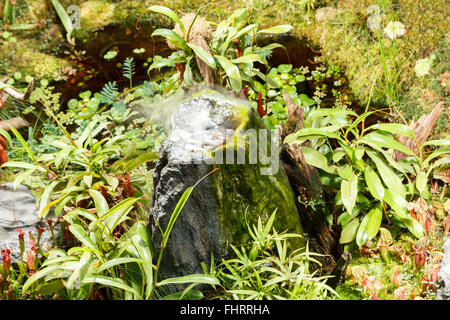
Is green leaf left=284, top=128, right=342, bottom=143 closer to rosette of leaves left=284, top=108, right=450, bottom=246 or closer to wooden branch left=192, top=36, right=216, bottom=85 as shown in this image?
rosette of leaves left=284, top=108, right=450, bottom=246

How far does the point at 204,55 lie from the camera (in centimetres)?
274

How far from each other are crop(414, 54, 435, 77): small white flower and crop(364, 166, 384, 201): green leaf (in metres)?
1.63

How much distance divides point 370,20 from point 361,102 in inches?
41.6

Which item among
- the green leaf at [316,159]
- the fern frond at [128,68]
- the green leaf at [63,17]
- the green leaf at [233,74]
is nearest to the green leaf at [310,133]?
the green leaf at [316,159]

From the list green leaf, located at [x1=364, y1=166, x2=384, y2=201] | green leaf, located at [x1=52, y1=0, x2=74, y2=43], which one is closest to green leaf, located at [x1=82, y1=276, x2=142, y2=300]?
green leaf, located at [x1=364, y1=166, x2=384, y2=201]

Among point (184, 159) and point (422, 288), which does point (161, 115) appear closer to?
A: point (184, 159)

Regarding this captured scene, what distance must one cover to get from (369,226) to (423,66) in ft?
6.50

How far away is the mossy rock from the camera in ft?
7.50

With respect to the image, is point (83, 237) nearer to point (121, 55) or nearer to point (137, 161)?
point (137, 161)

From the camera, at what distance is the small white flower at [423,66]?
3879 millimetres

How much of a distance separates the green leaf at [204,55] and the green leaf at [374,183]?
4.09ft

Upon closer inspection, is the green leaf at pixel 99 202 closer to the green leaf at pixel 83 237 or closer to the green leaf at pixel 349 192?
the green leaf at pixel 83 237

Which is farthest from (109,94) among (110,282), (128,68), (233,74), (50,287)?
(110,282)
